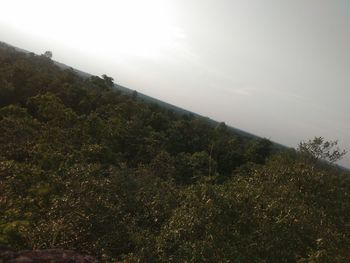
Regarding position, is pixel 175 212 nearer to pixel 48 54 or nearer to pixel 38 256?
pixel 38 256

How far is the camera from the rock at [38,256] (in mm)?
9555

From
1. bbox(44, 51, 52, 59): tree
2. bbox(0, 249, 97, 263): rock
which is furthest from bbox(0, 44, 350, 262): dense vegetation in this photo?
bbox(44, 51, 52, 59): tree

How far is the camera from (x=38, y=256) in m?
9.94

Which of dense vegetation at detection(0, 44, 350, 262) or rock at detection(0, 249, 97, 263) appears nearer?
rock at detection(0, 249, 97, 263)

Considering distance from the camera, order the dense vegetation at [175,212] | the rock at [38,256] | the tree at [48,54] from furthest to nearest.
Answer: the tree at [48,54] < the dense vegetation at [175,212] < the rock at [38,256]

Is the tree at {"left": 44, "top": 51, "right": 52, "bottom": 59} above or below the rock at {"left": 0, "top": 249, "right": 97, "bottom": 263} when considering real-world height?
above

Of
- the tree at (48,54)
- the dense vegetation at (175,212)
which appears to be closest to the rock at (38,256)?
the dense vegetation at (175,212)

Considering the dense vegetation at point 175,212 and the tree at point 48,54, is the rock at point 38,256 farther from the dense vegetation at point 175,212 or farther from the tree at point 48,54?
the tree at point 48,54

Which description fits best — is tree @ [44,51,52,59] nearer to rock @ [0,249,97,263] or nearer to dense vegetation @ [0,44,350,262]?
dense vegetation @ [0,44,350,262]

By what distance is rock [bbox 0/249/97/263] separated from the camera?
9.55m

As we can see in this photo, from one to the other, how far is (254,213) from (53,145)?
18.4 meters

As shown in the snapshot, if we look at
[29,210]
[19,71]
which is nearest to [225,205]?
[29,210]

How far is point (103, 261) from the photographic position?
41.7 feet

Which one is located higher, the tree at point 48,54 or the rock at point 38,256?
the tree at point 48,54
